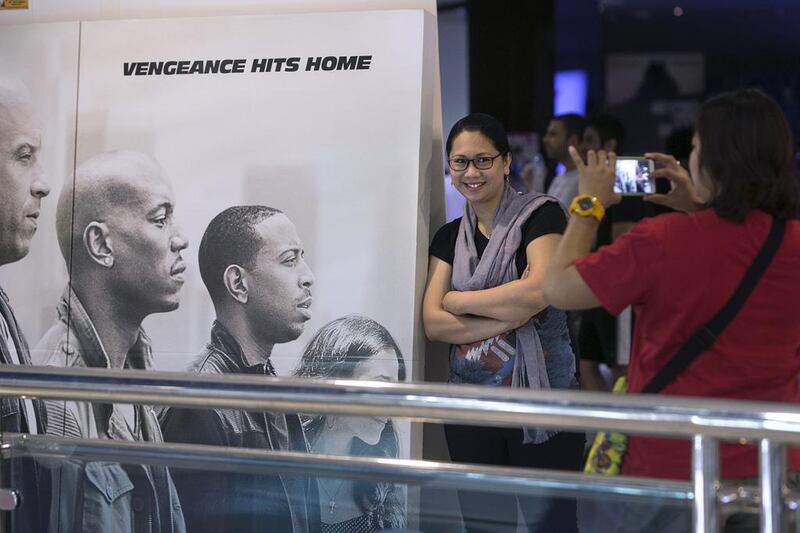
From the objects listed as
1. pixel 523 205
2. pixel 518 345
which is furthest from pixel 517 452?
pixel 523 205

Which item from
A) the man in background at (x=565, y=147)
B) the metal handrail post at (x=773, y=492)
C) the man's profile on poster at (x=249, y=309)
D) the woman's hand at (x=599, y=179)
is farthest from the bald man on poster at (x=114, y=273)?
the man in background at (x=565, y=147)

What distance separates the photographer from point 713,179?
2361 millimetres

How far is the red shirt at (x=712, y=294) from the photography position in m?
2.30

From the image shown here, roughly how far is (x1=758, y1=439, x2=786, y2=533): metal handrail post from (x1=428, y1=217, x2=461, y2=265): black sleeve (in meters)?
1.67

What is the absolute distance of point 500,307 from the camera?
3.41 metres

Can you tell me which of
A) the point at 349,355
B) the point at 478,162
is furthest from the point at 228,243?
the point at 478,162

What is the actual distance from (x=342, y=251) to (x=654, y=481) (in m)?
1.67

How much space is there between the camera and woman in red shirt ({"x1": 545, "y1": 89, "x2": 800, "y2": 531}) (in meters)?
2.30

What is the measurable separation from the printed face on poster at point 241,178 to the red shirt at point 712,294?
4.62 ft

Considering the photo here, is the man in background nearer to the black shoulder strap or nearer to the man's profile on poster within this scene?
the man's profile on poster

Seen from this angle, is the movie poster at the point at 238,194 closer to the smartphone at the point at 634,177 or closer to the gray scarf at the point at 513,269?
the gray scarf at the point at 513,269

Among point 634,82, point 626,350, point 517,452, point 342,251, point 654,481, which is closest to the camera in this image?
point 654,481

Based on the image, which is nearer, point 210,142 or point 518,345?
point 518,345

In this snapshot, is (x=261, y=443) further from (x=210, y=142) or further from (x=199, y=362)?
(x=210, y=142)
